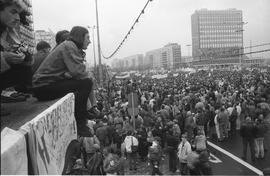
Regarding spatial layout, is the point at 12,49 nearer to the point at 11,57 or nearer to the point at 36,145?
the point at 11,57

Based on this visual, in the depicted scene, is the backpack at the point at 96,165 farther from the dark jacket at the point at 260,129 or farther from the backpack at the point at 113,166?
the dark jacket at the point at 260,129

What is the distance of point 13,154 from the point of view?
1.70m

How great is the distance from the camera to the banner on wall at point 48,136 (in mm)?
2125

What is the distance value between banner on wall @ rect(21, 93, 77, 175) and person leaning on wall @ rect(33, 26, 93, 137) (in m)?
0.36

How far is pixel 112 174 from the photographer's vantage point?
9.16 metres

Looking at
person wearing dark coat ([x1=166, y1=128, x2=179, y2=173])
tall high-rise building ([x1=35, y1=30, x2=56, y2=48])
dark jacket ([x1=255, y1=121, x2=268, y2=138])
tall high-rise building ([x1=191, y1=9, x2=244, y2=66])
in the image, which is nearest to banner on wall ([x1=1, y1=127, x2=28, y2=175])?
person wearing dark coat ([x1=166, y1=128, x2=179, y2=173])

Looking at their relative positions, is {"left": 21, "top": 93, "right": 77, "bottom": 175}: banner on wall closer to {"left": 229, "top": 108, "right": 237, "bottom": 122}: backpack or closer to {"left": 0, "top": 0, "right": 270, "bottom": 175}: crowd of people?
{"left": 0, "top": 0, "right": 270, "bottom": 175}: crowd of people

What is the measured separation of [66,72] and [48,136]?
61.4 inches

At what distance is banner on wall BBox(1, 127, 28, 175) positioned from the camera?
1593 millimetres

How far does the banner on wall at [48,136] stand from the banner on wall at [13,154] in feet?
0.49

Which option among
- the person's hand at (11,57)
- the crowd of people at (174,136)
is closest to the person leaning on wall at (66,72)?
the person's hand at (11,57)

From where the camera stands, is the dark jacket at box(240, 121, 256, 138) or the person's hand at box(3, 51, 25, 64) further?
the dark jacket at box(240, 121, 256, 138)

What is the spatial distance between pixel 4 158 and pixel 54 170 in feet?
3.64

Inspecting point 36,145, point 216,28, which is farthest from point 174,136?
point 216,28
